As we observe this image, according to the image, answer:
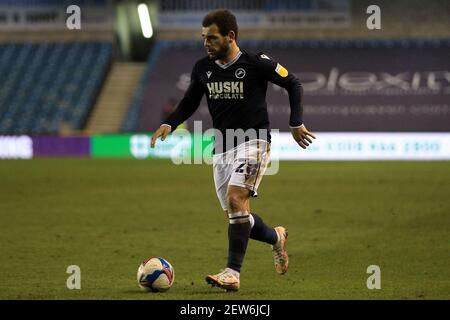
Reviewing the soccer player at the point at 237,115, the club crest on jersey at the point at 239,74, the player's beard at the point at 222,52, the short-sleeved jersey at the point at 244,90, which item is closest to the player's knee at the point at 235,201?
the soccer player at the point at 237,115

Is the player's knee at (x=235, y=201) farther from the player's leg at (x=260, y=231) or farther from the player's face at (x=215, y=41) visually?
the player's face at (x=215, y=41)

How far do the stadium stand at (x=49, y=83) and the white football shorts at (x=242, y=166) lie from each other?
26.5 m

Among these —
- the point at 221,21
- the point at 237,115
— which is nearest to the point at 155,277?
the point at 237,115

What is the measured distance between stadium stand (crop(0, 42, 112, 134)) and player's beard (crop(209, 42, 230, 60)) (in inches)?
1048

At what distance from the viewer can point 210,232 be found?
41.0 feet

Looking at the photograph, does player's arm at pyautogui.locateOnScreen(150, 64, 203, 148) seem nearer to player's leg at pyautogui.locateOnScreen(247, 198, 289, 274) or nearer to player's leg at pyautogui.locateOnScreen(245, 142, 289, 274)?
player's leg at pyautogui.locateOnScreen(245, 142, 289, 274)

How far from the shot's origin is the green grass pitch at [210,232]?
321 inches

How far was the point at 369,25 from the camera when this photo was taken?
34.8m

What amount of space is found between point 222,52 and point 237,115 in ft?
1.80

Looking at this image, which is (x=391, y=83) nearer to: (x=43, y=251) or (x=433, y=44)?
(x=433, y=44)

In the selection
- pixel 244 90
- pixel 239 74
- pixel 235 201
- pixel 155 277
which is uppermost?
pixel 239 74

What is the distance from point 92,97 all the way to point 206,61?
28546 mm

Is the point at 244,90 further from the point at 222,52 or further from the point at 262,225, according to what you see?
the point at 262,225

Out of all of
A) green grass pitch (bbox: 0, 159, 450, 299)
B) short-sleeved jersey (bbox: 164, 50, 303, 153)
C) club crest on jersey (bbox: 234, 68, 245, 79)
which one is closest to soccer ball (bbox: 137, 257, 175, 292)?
green grass pitch (bbox: 0, 159, 450, 299)
